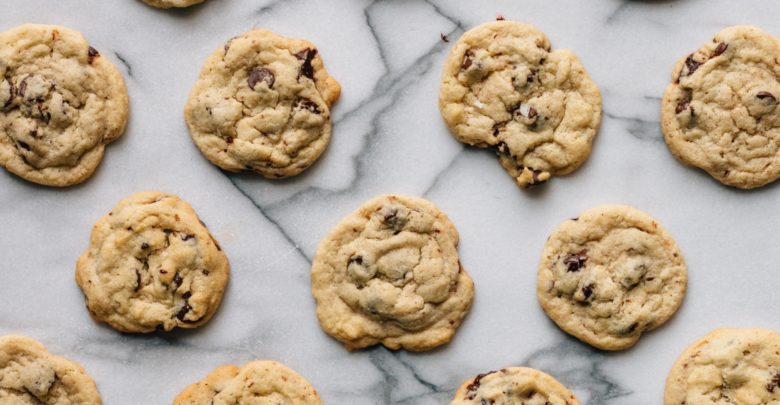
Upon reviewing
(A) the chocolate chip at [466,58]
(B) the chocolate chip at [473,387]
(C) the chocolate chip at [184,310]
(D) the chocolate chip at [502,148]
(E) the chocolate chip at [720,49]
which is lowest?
(B) the chocolate chip at [473,387]

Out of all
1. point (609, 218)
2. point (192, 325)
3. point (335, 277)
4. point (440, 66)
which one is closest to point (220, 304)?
point (192, 325)

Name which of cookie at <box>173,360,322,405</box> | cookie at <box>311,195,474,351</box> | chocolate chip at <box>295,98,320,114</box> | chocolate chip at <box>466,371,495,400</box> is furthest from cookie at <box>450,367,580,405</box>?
chocolate chip at <box>295,98,320,114</box>

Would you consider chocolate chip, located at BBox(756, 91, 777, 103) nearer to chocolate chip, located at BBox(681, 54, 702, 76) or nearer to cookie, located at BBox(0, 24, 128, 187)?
chocolate chip, located at BBox(681, 54, 702, 76)

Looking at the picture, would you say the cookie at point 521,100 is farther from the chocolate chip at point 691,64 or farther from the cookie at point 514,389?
the cookie at point 514,389

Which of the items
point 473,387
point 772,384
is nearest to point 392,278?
point 473,387

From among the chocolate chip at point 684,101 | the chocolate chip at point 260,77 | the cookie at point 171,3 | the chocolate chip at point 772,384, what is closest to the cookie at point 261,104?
the chocolate chip at point 260,77

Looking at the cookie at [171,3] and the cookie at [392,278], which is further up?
the cookie at [171,3]
